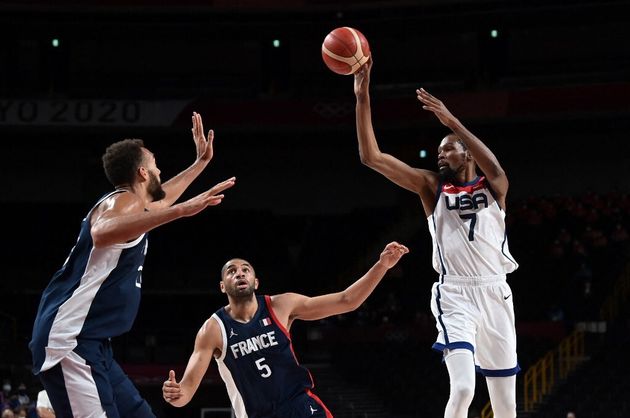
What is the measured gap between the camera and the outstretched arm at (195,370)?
6625 millimetres

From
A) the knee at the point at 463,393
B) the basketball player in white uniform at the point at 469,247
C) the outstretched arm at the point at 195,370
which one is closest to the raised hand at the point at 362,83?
the basketball player in white uniform at the point at 469,247

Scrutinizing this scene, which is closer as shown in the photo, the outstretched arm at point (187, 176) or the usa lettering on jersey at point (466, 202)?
the outstretched arm at point (187, 176)

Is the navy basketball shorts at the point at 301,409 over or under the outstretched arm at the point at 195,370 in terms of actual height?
under

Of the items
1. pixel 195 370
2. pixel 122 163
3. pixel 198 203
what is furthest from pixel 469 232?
pixel 122 163

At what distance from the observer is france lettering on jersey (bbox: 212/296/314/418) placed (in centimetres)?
714

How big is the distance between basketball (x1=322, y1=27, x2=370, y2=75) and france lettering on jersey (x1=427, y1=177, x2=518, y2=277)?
116 centimetres

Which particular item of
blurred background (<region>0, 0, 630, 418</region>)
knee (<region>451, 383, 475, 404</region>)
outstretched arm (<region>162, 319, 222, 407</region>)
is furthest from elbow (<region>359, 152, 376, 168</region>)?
blurred background (<region>0, 0, 630, 418</region>)

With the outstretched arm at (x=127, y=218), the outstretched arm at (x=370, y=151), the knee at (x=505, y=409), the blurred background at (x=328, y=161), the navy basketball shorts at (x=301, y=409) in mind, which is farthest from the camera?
the blurred background at (x=328, y=161)

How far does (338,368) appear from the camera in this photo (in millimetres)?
22375

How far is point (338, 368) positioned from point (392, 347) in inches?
50.6

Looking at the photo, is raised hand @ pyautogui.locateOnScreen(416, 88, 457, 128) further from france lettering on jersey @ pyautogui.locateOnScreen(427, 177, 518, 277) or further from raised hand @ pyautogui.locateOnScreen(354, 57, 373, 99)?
france lettering on jersey @ pyautogui.locateOnScreen(427, 177, 518, 277)

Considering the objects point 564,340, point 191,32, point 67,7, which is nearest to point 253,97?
point 191,32

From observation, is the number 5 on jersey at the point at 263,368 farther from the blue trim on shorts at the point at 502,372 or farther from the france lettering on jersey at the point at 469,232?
the blue trim on shorts at the point at 502,372

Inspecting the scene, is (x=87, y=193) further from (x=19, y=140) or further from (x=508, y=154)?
(x=508, y=154)
